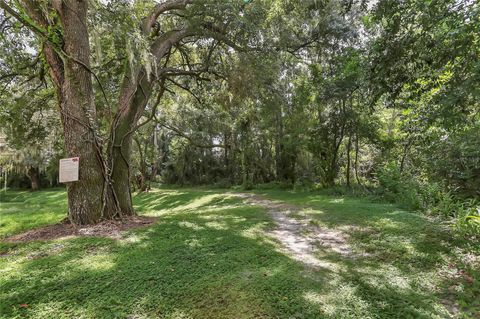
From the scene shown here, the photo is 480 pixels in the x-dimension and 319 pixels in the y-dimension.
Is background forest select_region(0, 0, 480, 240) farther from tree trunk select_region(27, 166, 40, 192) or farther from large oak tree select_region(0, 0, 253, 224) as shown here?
tree trunk select_region(27, 166, 40, 192)

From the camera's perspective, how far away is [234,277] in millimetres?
2406

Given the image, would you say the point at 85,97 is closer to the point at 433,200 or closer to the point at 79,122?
the point at 79,122

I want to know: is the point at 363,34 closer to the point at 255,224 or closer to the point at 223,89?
the point at 223,89

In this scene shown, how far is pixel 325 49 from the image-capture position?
7.94 meters

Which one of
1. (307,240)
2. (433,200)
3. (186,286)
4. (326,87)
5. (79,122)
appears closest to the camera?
(186,286)

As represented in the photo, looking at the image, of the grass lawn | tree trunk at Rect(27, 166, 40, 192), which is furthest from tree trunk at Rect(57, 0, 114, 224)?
tree trunk at Rect(27, 166, 40, 192)

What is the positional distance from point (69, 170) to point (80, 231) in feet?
2.96

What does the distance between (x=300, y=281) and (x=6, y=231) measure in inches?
212

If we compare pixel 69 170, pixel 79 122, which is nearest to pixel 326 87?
pixel 79 122

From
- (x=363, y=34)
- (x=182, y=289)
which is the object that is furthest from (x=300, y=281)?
(x=363, y=34)

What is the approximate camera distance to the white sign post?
3924 mm

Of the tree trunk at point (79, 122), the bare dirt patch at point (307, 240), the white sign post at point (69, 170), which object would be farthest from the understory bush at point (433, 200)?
the white sign post at point (69, 170)

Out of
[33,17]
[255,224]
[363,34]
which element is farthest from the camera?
[363,34]

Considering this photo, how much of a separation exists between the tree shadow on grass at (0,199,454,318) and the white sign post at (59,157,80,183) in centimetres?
104
